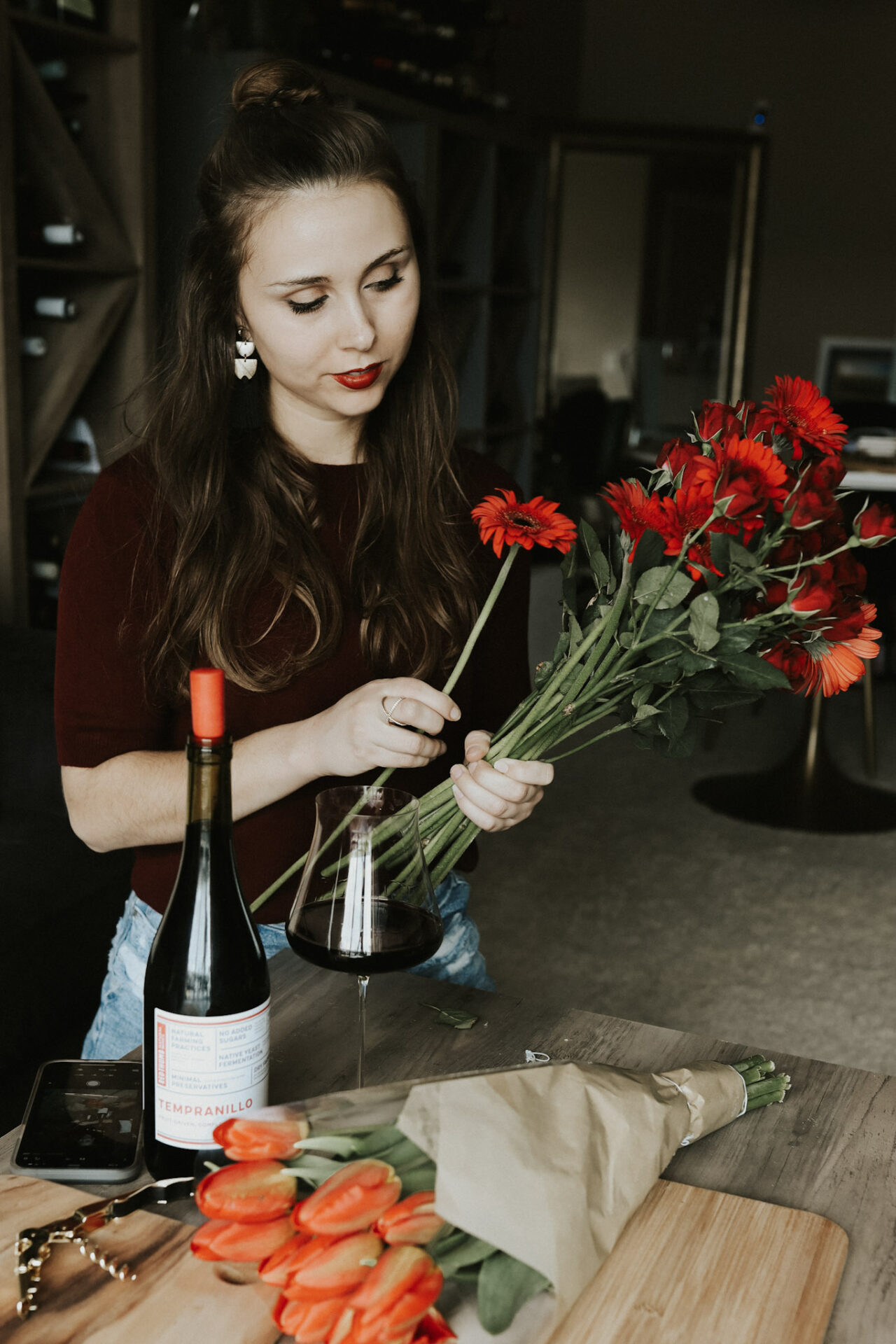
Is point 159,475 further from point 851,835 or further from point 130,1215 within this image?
point 851,835

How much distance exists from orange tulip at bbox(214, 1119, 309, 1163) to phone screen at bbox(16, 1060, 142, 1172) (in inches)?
7.7

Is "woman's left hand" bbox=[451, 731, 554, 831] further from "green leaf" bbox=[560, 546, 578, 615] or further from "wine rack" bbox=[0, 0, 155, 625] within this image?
"wine rack" bbox=[0, 0, 155, 625]

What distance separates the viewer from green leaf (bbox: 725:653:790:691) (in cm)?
82

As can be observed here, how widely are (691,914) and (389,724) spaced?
92.1 inches

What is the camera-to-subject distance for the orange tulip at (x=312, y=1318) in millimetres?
591

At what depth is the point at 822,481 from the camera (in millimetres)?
840

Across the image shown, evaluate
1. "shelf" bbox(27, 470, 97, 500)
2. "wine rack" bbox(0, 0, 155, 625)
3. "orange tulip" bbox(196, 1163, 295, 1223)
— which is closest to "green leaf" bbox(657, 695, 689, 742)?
"orange tulip" bbox(196, 1163, 295, 1223)

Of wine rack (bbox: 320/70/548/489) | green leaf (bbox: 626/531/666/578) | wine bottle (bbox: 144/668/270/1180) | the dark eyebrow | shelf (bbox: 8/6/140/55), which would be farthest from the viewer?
wine rack (bbox: 320/70/548/489)

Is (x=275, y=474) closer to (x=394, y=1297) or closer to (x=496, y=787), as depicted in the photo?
(x=496, y=787)

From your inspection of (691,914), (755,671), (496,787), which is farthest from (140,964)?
(691,914)

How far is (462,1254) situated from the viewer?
62 cm

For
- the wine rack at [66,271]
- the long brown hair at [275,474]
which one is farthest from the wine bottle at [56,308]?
the long brown hair at [275,474]

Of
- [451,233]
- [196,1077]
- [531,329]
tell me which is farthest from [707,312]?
[196,1077]

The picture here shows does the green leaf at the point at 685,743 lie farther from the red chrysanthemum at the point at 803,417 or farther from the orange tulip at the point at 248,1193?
the orange tulip at the point at 248,1193
